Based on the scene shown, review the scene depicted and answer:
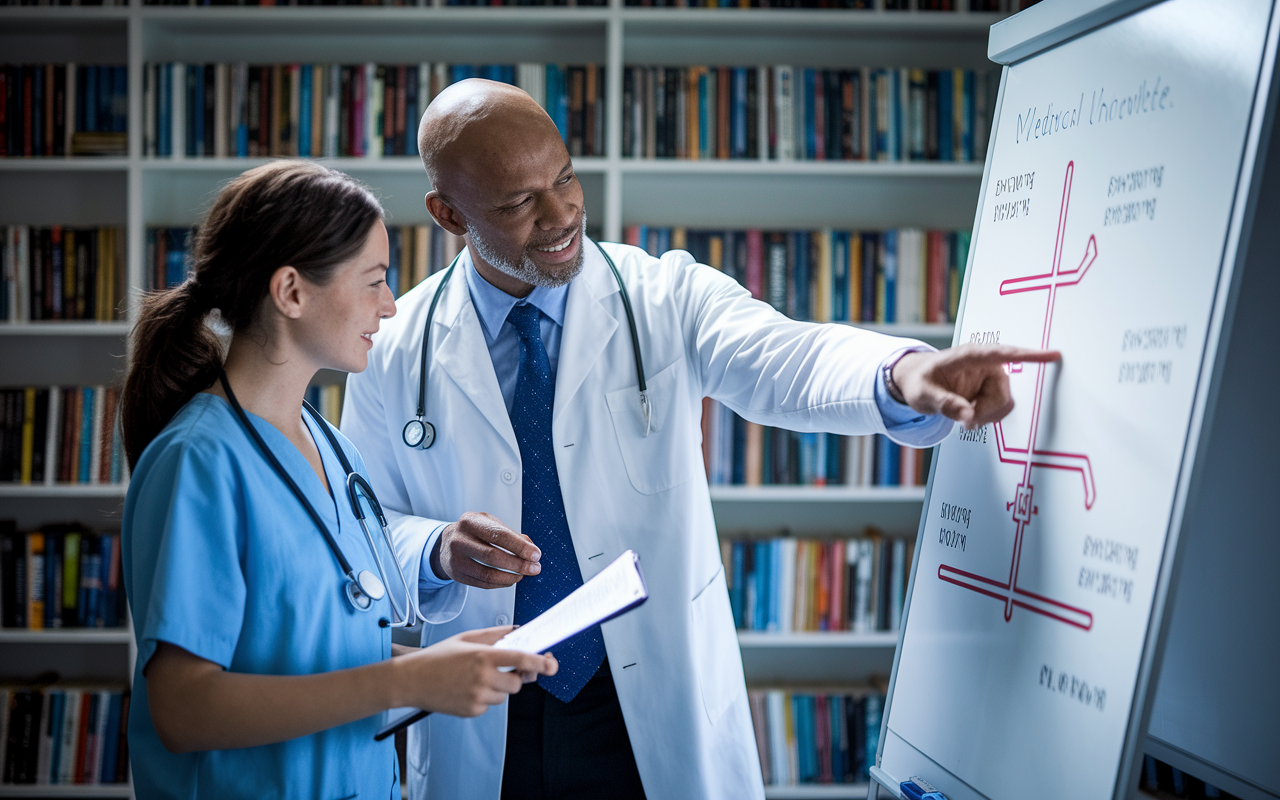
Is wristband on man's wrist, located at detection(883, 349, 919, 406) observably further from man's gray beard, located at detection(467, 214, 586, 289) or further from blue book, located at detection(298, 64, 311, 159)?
blue book, located at detection(298, 64, 311, 159)

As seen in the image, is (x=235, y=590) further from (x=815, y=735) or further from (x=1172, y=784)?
(x=815, y=735)

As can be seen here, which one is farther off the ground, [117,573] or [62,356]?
[62,356]

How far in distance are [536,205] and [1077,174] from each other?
754 mm

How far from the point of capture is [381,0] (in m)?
2.35

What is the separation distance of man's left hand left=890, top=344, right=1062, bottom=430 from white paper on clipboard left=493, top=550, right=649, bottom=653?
0.36 m

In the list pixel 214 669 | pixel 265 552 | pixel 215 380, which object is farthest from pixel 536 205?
pixel 214 669

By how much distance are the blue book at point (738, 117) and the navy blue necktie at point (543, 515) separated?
120 cm

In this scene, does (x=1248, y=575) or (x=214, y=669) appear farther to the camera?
(x=1248, y=575)

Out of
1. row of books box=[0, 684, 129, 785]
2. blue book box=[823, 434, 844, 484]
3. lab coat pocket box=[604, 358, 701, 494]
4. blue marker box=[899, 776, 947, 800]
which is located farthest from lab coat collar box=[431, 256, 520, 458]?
row of books box=[0, 684, 129, 785]

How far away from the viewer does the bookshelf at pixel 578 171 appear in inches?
88.8

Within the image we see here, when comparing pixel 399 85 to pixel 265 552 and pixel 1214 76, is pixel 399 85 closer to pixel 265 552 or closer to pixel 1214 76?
pixel 265 552

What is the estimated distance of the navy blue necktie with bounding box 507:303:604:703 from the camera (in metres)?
1.23

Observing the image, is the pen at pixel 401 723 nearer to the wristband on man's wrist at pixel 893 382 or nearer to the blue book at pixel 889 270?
the wristband on man's wrist at pixel 893 382

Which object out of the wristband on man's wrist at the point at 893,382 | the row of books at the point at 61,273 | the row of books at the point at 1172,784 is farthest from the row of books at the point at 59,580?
the row of books at the point at 1172,784
